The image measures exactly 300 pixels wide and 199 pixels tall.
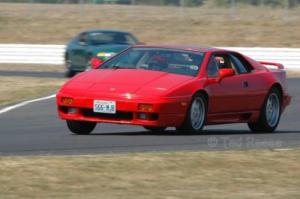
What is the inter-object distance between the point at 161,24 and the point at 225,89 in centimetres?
3273

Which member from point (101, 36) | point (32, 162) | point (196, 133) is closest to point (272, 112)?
point (196, 133)

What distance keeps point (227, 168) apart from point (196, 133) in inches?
138

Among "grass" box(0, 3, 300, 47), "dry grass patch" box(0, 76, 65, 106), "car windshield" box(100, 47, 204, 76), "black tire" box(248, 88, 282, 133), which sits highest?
"car windshield" box(100, 47, 204, 76)

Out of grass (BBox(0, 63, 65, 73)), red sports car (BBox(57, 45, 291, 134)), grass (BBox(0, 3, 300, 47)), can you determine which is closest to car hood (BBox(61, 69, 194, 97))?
red sports car (BBox(57, 45, 291, 134))

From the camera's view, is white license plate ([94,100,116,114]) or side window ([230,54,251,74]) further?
side window ([230,54,251,74])

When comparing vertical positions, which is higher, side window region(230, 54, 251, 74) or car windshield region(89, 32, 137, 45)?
side window region(230, 54, 251, 74)

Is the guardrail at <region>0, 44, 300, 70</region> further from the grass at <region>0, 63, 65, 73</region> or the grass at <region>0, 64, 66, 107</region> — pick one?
the grass at <region>0, 64, 66, 107</region>

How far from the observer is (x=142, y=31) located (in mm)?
44625

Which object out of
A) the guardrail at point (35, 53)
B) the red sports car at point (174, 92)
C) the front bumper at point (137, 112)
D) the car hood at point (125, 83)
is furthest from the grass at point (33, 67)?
the front bumper at point (137, 112)

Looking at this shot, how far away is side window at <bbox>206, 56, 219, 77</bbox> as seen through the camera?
43.1ft

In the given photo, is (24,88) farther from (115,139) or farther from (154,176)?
(154,176)

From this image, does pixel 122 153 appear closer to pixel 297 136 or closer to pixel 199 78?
pixel 199 78

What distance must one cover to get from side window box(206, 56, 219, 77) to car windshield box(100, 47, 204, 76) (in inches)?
5.6

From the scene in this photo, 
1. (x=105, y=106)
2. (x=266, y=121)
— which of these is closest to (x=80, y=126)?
(x=105, y=106)
